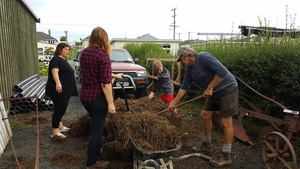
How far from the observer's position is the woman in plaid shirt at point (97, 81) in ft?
9.09

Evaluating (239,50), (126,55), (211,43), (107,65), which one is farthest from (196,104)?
(107,65)

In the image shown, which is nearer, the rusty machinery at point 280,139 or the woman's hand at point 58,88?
the rusty machinery at point 280,139

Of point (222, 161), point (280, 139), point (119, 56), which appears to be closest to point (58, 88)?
point (222, 161)

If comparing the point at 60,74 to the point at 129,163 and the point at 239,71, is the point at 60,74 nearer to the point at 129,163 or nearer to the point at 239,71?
the point at 129,163

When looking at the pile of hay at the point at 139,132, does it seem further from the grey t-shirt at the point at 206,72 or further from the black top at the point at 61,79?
the black top at the point at 61,79

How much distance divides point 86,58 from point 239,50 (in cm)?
402

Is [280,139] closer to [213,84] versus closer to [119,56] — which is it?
[213,84]

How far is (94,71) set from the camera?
282cm

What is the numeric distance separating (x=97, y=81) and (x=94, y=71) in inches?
5.5

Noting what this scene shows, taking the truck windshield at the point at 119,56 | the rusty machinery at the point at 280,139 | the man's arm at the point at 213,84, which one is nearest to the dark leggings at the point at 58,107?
the man's arm at the point at 213,84

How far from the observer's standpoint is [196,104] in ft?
24.0

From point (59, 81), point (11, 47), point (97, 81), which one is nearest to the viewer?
point (97, 81)

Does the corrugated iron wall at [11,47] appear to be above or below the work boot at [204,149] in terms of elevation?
above

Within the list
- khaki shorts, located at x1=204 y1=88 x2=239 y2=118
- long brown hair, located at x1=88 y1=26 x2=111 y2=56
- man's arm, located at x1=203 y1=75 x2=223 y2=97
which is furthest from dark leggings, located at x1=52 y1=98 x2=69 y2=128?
khaki shorts, located at x1=204 y1=88 x2=239 y2=118
